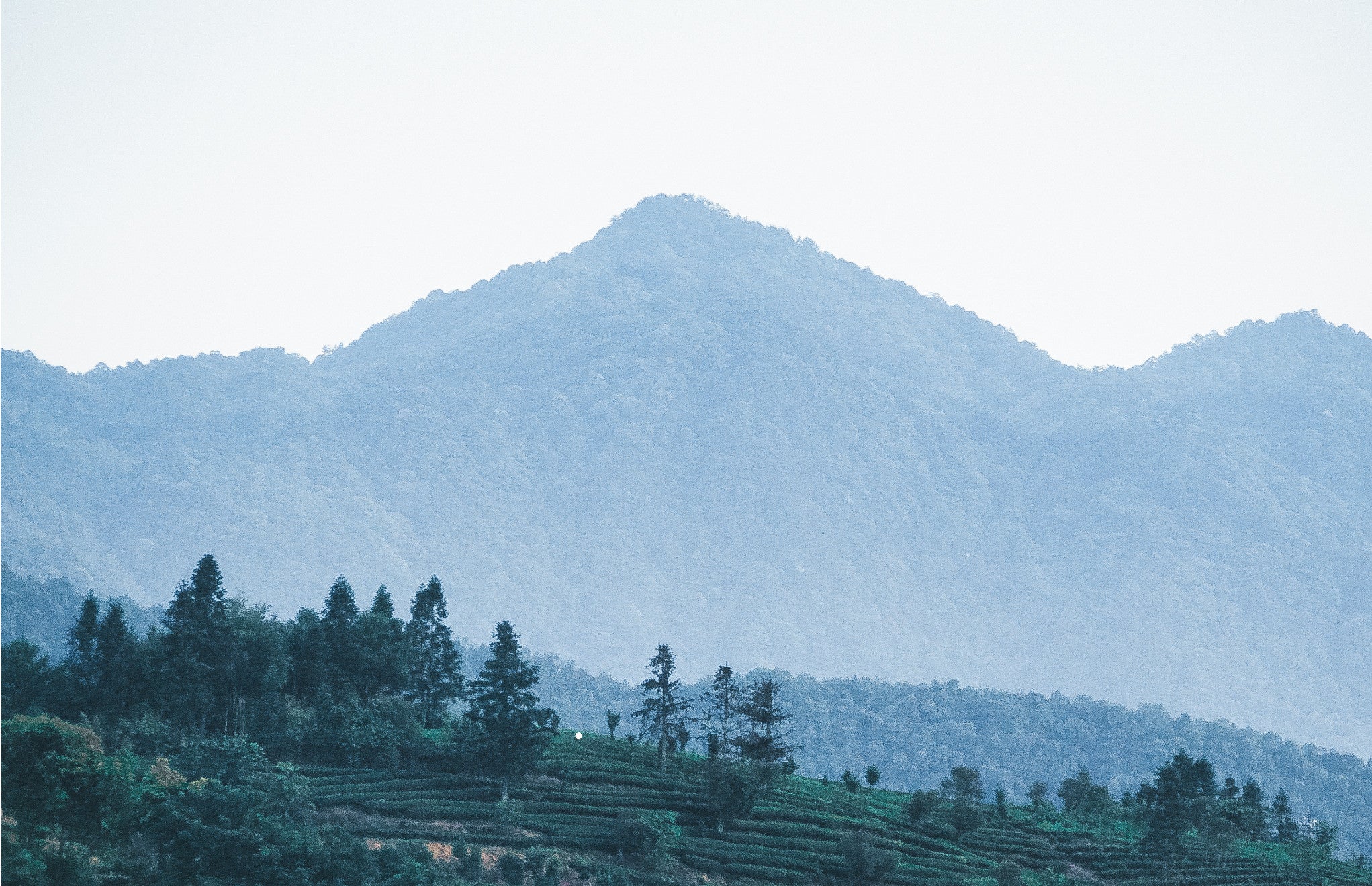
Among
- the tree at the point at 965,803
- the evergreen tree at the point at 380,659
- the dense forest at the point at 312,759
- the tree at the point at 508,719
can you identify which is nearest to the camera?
the dense forest at the point at 312,759

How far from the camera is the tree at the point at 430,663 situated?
104 metres

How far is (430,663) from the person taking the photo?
105312mm

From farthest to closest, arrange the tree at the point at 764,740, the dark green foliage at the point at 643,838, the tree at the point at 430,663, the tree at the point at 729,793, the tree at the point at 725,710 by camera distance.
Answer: the tree at the point at 430,663 → the tree at the point at 725,710 → the tree at the point at 764,740 → the tree at the point at 729,793 → the dark green foliage at the point at 643,838

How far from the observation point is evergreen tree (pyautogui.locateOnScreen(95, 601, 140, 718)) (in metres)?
89.2

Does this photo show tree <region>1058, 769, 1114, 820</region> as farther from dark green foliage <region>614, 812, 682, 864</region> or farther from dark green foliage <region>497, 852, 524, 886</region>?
dark green foliage <region>497, 852, 524, 886</region>

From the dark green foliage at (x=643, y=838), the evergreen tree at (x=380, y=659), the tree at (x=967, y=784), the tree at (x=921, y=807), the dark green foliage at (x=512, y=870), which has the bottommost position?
the dark green foliage at (x=512, y=870)

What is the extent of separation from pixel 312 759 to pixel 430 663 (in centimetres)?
2036

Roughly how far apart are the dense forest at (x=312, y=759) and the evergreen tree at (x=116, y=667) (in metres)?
0.13

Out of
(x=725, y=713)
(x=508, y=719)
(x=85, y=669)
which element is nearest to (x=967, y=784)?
(x=725, y=713)

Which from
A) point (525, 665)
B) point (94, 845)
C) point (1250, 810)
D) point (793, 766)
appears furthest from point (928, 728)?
point (94, 845)

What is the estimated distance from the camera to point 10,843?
176 ft

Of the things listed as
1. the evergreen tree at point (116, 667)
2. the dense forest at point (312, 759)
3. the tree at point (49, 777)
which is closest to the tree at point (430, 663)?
the dense forest at point (312, 759)

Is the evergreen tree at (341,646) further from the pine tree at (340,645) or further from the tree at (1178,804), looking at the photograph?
the tree at (1178,804)

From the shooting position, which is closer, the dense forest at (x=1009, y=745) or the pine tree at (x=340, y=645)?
the pine tree at (x=340, y=645)
